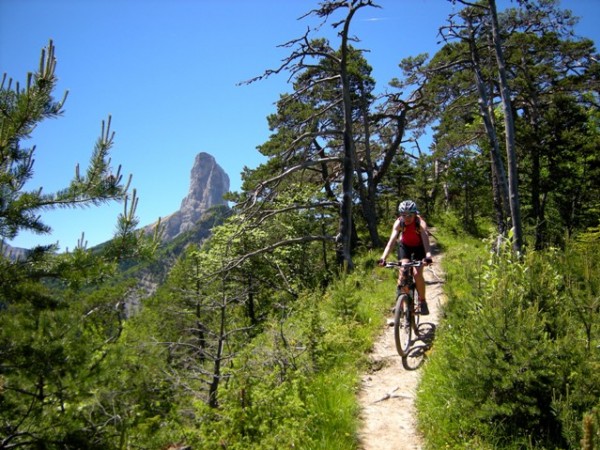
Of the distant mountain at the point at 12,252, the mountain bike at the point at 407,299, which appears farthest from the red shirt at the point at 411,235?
the distant mountain at the point at 12,252

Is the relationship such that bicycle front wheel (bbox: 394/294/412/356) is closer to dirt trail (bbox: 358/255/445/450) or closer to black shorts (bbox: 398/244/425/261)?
dirt trail (bbox: 358/255/445/450)

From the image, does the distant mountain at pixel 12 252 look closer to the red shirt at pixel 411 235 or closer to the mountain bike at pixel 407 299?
the mountain bike at pixel 407 299

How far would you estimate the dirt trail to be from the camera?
4367 mm

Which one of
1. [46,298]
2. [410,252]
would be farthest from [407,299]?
[46,298]

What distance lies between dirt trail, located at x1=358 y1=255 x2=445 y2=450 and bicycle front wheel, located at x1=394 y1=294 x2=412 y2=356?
0.24m

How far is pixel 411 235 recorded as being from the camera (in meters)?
6.61

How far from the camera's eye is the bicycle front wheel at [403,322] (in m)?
5.79

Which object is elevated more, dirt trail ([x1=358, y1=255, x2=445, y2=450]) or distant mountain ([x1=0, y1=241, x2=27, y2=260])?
distant mountain ([x1=0, y1=241, x2=27, y2=260])

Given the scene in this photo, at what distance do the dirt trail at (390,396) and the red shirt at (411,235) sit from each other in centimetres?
166

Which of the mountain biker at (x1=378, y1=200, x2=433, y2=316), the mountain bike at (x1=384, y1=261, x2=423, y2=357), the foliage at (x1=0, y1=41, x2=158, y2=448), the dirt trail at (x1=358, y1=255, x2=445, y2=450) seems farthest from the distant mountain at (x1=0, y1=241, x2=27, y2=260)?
the mountain biker at (x1=378, y1=200, x2=433, y2=316)

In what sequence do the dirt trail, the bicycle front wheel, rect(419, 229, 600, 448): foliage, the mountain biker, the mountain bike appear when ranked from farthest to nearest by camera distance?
the mountain biker
the mountain bike
the bicycle front wheel
the dirt trail
rect(419, 229, 600, 448): foliage

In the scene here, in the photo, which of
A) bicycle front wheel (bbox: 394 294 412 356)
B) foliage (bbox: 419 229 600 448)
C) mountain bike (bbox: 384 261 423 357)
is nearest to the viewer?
foliage (bbox: 419 229 600 448)

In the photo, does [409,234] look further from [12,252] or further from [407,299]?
[12,252]

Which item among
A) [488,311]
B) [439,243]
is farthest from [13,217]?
[439,243]
